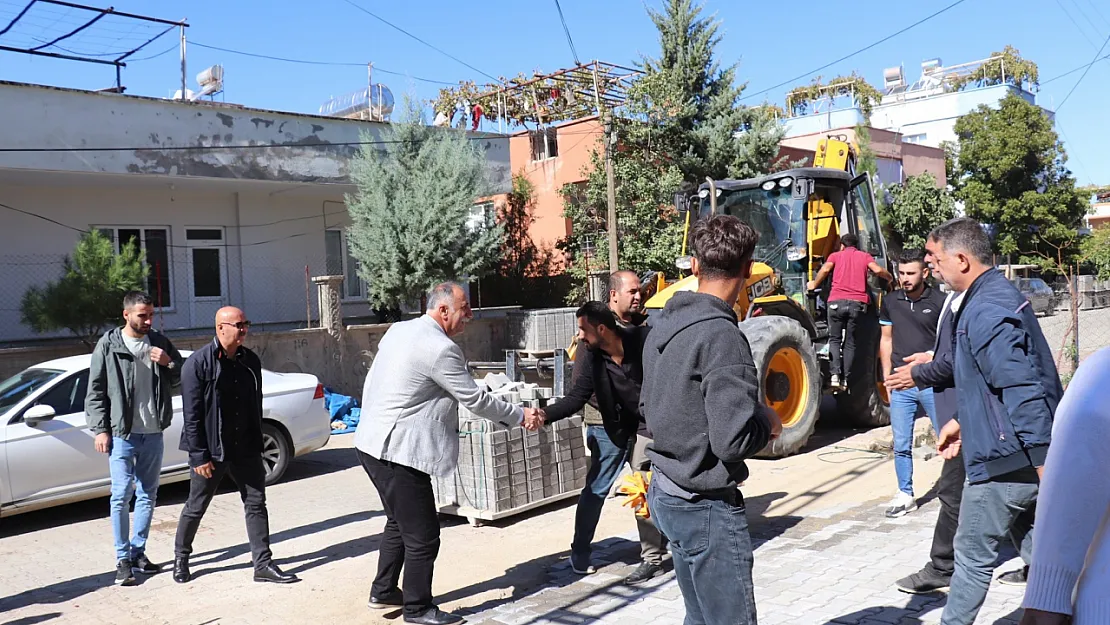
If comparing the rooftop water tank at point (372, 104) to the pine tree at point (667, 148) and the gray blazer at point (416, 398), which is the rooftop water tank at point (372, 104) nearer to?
the pine tree at point (667, 148)

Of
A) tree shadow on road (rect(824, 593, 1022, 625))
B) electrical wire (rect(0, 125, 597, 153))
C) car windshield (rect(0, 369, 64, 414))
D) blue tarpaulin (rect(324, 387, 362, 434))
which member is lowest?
tree shadow on road (rect(824, 593, 1022, 625))

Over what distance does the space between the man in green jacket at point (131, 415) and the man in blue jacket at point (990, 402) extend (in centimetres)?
502

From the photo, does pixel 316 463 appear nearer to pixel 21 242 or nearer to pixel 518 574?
pixel 518 574

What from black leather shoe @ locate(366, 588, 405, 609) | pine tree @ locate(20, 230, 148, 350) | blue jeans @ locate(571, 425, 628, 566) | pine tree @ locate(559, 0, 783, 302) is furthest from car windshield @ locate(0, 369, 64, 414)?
pine tree @ locate(559, 0, 783, 302)

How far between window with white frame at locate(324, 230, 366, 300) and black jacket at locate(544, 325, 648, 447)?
12760 mm

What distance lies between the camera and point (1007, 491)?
3.77 metres

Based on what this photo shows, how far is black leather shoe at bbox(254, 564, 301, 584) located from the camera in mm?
5992

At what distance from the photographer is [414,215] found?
1595cm

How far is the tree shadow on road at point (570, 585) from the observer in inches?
206

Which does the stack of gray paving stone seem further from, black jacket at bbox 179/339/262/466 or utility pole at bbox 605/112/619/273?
utility pole at bbox 605/112/619/273

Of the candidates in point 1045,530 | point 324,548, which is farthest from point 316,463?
point 1045,530

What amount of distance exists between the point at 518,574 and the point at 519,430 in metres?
1.39

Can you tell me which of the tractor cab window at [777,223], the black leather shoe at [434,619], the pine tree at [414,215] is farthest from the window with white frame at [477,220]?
the black leather shoe at [434,619]

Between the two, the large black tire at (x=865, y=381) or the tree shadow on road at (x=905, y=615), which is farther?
the large black tire at (x=865, y=381)
